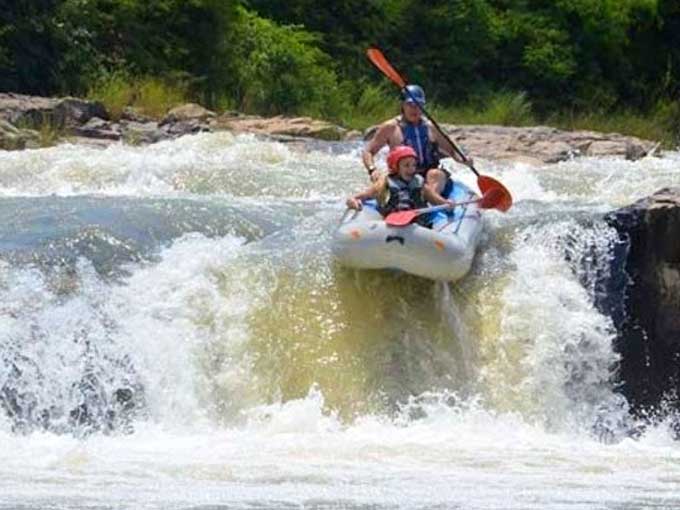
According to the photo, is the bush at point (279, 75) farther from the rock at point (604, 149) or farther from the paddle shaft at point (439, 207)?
the paddle shaft at point (439, 207)

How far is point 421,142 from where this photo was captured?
500 inches

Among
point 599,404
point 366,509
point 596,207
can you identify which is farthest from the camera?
point 596,207

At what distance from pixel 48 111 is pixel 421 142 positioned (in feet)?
23.8

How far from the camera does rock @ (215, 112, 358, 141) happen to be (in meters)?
19.6

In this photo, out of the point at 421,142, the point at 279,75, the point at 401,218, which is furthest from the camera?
the point at 279,75

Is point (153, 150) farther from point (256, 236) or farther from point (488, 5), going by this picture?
point (488, 5)

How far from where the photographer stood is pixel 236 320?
11203 millimetres

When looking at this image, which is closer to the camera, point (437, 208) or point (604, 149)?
point (437, 208)

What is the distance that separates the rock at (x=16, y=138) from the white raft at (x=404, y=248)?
23.3 feet

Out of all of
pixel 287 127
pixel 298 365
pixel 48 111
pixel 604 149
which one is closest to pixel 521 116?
pixel 604 149

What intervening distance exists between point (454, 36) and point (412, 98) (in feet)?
52.4

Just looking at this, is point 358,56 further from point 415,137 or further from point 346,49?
point 415,137

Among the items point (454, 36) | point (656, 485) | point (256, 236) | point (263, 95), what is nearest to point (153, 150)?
point (256, 236)

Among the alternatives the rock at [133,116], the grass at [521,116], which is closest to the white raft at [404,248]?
the rock at [133,116]
